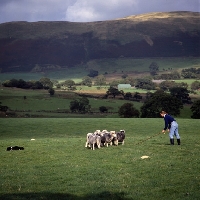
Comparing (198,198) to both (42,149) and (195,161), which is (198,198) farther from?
(42,149)

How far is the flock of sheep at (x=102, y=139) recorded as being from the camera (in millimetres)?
27047

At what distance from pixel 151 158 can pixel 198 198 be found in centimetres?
790

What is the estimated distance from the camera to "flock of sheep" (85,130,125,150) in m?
27.0

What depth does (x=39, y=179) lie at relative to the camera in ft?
58.0

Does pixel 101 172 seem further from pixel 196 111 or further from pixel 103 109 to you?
pixel 103 109

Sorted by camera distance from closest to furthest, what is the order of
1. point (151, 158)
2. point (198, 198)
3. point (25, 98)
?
point (198, 198), point (151, 158), point (25, 98)

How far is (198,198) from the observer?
556 inches

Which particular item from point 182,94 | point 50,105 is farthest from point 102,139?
point 182,94

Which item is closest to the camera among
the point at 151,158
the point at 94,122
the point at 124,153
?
the point at 151,158

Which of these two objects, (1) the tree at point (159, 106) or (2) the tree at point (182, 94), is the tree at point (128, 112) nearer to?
(1) the tree at point (159, 106)

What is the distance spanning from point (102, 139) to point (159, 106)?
232 ft

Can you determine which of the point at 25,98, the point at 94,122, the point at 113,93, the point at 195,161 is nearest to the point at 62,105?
the point at 25,98

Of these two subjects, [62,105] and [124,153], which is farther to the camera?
[62,105]

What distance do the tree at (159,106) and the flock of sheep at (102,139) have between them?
67.0m
